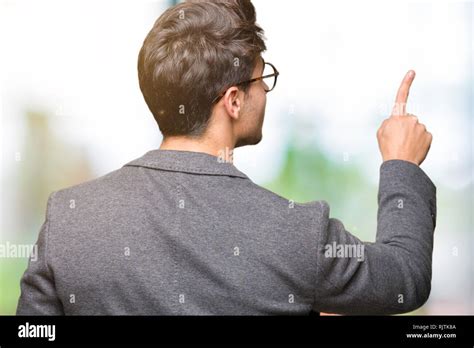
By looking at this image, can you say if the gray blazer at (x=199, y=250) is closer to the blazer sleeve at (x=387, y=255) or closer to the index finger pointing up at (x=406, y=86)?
the blazer sleeve at (x=387, y=255)

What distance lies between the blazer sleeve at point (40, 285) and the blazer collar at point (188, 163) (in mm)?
206

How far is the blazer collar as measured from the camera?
1354 mm

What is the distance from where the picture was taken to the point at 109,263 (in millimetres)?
1319

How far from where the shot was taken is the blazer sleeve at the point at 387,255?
1.33 m

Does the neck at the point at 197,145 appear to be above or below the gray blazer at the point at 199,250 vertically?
above

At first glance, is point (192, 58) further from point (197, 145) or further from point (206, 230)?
point (206, 230)

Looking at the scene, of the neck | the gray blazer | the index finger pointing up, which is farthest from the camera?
the index finger pointing up

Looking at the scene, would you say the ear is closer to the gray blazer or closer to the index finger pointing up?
the gray blazer

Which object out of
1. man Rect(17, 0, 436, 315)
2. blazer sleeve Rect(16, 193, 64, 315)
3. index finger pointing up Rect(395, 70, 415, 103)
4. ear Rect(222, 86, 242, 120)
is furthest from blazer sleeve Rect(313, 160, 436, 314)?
blazer sleeve Rect(16, 193, 64, 315)

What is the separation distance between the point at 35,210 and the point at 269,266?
120 centimetres

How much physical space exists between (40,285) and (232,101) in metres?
0.52

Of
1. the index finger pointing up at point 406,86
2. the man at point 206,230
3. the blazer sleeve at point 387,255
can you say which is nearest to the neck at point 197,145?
the man at point 206,230
